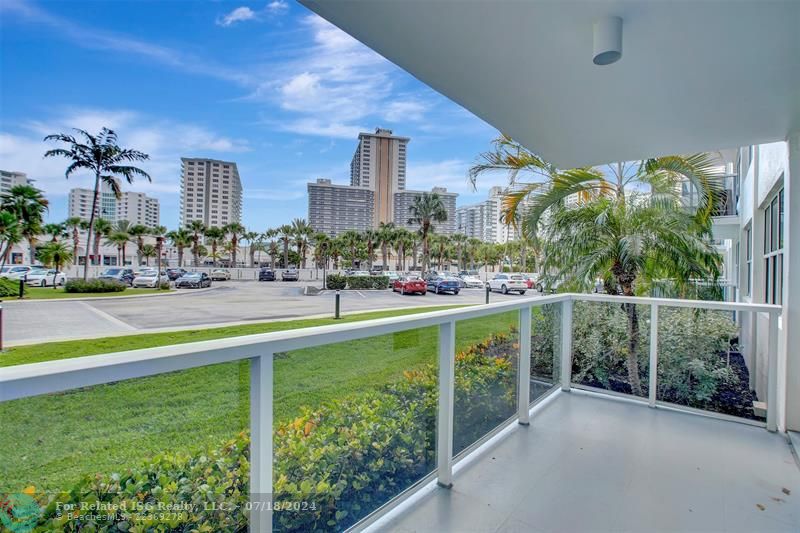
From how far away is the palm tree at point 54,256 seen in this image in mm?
24883

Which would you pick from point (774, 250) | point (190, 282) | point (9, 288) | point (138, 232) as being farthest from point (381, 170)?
point (774, 250)

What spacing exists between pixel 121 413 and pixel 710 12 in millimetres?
2664

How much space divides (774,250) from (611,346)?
2.06m

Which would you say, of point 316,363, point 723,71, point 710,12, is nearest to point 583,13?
point 710,12

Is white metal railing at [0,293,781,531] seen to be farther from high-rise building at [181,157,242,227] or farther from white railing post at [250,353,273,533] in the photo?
high-rise building at [181,157,242,227]

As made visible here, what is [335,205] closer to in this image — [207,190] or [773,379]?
[207,190]

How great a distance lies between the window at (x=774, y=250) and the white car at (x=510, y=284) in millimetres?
19033

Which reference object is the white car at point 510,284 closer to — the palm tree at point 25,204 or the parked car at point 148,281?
the palm tree at point 25,204

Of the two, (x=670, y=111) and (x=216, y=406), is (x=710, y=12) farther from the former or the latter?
(x=216, y=406)

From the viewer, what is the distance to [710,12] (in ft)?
5.68

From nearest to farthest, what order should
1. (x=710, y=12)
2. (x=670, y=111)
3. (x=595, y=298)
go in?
(x=710, y=12) → (x=670, y=111) → (x=595, y=298)

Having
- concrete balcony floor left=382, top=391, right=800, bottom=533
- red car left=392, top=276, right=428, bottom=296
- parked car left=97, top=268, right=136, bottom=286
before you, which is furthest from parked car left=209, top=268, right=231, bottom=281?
concrete balcony floor left=382, top=391, right=800, bottom=533

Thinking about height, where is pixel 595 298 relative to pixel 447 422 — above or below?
above

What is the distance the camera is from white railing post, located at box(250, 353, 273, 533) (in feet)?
4.35
